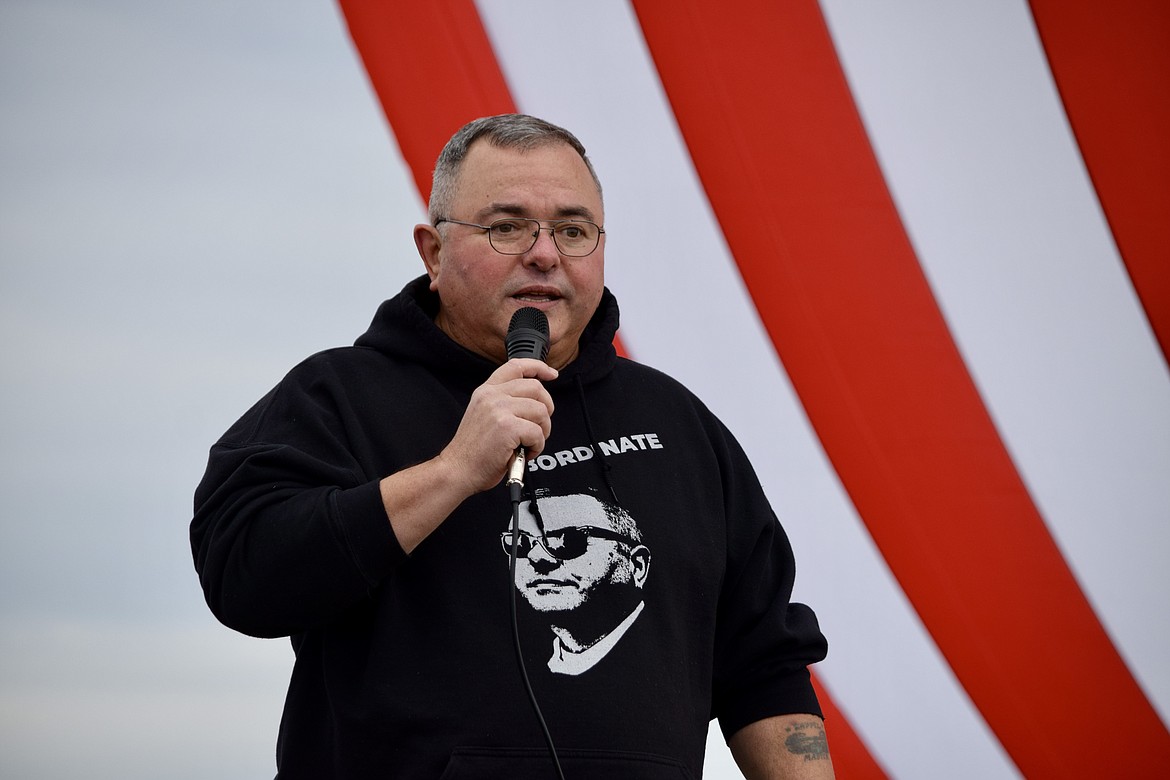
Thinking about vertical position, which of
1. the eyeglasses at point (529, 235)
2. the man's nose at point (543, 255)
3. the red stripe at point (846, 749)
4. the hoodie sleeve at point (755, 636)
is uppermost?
the eyeglasses at point (529, 235)

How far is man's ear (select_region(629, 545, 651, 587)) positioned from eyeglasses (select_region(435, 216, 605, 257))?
1.42 feet

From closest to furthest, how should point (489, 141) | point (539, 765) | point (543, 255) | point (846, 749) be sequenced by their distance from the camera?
point (539, 765)
point (543, 255)
point (489, 141)
point (846, 749)

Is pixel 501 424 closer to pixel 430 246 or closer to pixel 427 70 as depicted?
pixel 430 246

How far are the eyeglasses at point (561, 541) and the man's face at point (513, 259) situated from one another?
0.29m

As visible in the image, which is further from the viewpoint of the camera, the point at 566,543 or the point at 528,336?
the point at 566,543

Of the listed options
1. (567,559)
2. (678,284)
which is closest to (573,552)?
(567,559)

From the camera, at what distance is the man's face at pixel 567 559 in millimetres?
1503

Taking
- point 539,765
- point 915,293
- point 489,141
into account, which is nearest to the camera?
point 539,765

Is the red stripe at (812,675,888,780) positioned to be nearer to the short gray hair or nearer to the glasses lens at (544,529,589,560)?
the glasses lens at (544,529,589,560)

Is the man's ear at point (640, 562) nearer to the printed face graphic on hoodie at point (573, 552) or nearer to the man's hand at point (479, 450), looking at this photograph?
the printed face graphic on hoodie at point (573, 552)

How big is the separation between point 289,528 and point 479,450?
0.83 feet

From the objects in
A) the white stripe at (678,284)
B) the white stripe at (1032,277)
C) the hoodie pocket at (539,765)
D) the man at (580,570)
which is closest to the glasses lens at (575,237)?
A: the man at (580,570)

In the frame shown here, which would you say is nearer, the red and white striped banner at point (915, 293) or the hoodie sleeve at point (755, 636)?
the hoodie sleeve at point (755, 636)

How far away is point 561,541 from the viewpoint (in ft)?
5.09
